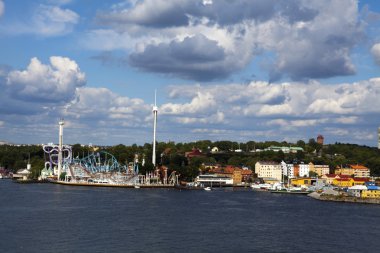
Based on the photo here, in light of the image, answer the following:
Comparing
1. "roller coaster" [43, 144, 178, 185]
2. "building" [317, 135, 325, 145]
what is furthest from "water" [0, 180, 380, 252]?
"building" [317, 135, 325, 145]

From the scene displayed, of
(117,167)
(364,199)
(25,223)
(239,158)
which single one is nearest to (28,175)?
(117,167)

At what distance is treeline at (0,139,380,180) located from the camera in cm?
7719

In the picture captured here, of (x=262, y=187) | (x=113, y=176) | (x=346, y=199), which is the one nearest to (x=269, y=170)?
(x=262, y=187)

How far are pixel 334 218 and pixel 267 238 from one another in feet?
29.3

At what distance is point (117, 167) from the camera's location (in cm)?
6881

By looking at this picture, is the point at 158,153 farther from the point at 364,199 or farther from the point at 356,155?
the point at 364,199

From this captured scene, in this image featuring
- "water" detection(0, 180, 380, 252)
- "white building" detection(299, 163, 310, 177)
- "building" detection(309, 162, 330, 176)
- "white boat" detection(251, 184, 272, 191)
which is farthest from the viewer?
"building" detection(309, 162, 330, 176)

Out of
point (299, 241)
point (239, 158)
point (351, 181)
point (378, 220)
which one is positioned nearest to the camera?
point (299, 241)

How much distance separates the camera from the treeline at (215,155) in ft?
253

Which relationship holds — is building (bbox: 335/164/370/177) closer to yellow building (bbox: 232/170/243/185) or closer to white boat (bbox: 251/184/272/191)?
yellow building (bbox: 232/170/243/185)

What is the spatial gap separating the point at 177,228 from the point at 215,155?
6925 cm

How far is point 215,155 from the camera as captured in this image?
92.5m

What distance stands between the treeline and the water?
33945 millimetres

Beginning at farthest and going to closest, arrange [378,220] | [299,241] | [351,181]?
[351,181], [378,220], [299,241]
